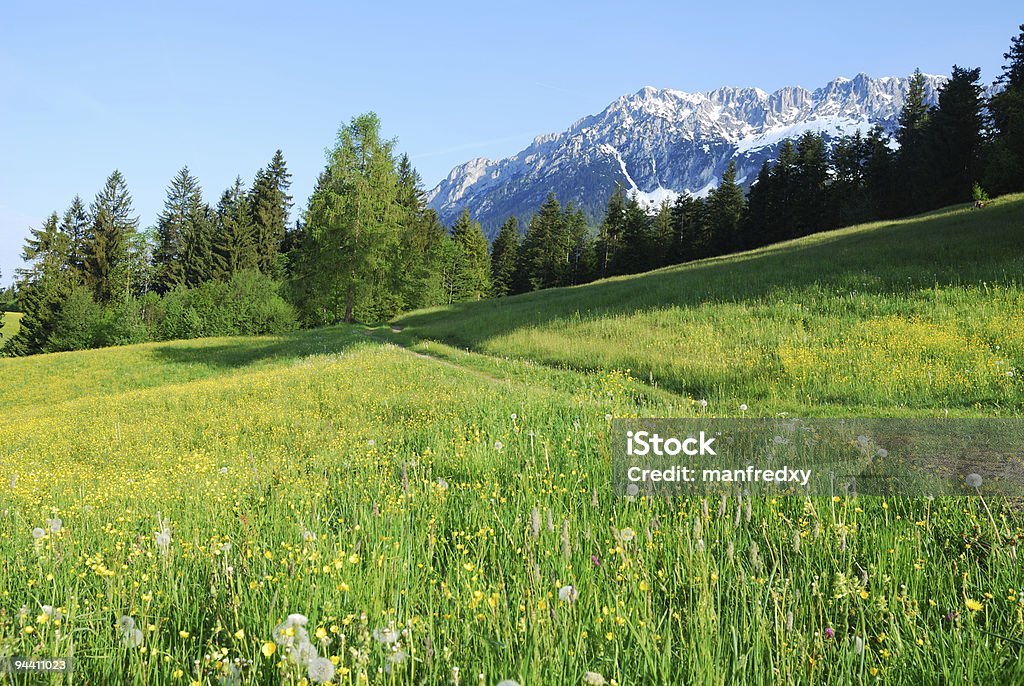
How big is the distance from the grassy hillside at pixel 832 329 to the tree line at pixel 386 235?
61.8 ft

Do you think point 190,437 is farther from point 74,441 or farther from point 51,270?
point 51,270

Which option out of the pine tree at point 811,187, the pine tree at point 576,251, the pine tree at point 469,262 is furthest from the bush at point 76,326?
the pine tree at point 811,187

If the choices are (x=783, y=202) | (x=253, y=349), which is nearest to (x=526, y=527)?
(x=253, y=349)

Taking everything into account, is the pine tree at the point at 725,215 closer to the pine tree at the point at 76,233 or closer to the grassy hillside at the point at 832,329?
the grassy hillside at the point at 832,329

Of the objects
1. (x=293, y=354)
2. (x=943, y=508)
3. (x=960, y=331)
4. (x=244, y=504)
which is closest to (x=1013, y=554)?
(x=943, y=508)

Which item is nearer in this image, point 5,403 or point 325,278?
point 5,403

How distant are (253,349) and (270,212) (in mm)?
47316

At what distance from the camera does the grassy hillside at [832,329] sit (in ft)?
40.9

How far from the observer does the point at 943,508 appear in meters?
4.71

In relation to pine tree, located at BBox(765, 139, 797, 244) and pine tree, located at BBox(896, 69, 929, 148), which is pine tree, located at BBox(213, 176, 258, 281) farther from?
pine tree, located at BBox(896, 69, 929, 148)

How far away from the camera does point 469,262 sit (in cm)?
8062

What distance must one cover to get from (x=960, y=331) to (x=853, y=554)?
1485cm

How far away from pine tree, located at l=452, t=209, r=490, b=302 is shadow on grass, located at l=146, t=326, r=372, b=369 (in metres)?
35.7

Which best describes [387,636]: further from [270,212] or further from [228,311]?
[270,212]
